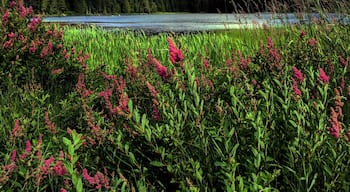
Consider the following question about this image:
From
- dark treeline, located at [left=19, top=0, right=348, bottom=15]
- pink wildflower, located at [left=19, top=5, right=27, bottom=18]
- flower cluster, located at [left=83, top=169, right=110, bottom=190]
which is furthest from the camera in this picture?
dark treeline, located at [left=19, top=0, right=348, bottom=15]

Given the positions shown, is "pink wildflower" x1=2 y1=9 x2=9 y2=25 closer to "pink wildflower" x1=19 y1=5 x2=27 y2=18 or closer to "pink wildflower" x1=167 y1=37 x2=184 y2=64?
"pink wildflower" x1=19 y1=5 x2=27 y2=18

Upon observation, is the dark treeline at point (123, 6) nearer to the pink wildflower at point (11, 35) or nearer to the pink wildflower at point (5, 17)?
the pink wildflower at point (5, 17)

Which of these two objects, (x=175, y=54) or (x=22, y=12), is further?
(x=22, y=12)

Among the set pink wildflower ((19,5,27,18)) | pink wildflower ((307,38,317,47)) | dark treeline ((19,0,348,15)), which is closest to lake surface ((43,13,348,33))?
pink wildflower ((307,38,317,47))

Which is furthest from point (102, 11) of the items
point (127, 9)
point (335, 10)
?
point (335, 10)

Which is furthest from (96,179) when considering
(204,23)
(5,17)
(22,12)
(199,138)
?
(204,23)

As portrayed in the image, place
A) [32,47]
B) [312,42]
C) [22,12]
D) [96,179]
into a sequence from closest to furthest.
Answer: [96,179]
[312,42]
[32,47]
[22,12]

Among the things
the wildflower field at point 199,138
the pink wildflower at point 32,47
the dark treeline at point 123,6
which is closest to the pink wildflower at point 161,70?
the wildflower field at point 199,138

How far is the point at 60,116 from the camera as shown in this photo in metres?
4.37

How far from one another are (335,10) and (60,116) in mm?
4661

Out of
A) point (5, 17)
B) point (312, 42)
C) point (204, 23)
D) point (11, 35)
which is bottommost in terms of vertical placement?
point (204, 23)

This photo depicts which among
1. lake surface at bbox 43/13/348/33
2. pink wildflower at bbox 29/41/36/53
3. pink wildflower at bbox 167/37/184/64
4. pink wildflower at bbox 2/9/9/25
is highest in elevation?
pink wildflower at bbox 2/9/9/25

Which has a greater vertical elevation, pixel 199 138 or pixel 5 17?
pixel 5 17

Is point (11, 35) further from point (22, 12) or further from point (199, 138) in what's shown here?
point (199, 138)
